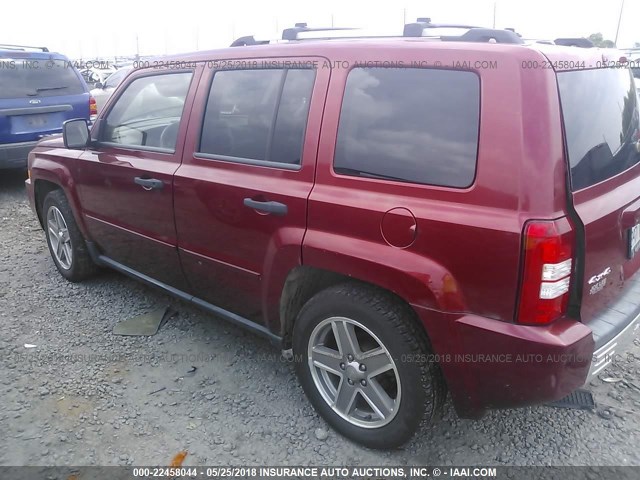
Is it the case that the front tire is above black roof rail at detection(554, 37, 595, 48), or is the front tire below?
below

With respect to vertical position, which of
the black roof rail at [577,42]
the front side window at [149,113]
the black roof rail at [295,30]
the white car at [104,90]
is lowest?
the white car at [104,90]

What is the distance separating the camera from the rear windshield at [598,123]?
2.08 m

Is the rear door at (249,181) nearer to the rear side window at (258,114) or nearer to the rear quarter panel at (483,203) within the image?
the rear side window at (258,114)

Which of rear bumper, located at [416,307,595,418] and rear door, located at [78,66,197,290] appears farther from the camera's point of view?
rear door, located at [78,66,197,290]

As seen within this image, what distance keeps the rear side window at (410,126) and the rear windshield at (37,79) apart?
19.7 feet

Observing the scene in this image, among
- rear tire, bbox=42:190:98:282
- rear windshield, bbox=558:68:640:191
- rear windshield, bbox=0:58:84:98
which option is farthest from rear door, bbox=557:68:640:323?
rear windshield, bbox=0:58:84:98

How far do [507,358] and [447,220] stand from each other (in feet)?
1.85

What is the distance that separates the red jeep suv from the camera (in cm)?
199

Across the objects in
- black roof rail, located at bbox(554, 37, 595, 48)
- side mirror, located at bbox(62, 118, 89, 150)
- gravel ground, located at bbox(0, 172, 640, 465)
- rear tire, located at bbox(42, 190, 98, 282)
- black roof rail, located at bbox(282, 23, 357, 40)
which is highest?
black roof rail, located at bbox(282, 23, 357, 40)

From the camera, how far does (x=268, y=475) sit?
2.48 m

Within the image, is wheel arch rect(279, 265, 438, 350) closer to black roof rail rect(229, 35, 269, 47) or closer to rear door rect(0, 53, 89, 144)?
black roof rail rect(229, 35, 269, 47)

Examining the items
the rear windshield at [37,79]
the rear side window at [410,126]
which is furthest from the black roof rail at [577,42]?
the rear windshield at [37,79]

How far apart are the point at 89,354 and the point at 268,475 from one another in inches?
61.9

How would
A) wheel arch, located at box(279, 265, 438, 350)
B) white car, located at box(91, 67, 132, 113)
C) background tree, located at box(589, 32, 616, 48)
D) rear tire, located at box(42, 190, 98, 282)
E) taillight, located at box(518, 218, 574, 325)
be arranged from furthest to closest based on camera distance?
1. white car, located at box(91, 67, 132, 113)
2. rear tire, located at box(42, 190, 98, 282)
3. background tree, located at box(589, 32, 616, 48)
4. wheel arch, located at box(279, 265, 438, 350)
5. taillight, located at box(518, 218, 574, 325)
